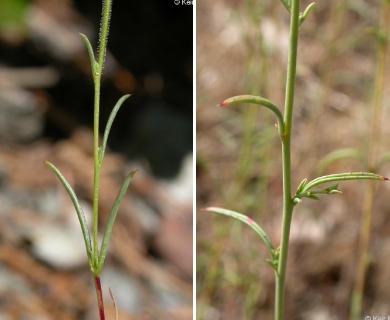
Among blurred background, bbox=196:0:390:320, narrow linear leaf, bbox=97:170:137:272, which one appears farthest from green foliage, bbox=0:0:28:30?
narrow linear leaf, bbox=97:170:137:272

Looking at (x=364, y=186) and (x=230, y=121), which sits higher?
(x=230, y=121)

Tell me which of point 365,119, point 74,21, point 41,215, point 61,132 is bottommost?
point 41,215

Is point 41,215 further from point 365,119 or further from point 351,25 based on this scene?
point 351,25

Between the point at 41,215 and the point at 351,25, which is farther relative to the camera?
the point at 351,25

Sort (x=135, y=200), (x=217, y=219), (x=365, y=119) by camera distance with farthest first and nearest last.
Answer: (x=135, y=200) < (x=365, y=119) < (x=217, y=219)

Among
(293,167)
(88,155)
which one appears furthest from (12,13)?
(293,167)

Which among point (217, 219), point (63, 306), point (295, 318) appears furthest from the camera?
point (63, 306)

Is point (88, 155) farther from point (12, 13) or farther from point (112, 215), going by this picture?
point (112, 215)

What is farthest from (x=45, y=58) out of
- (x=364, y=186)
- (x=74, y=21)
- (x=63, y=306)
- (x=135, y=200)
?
(x=364, y=186)
